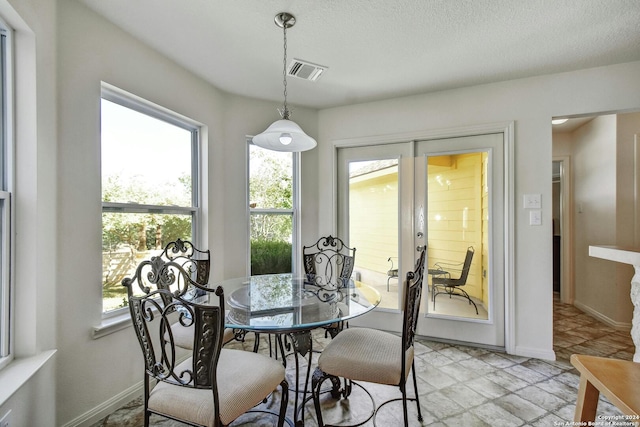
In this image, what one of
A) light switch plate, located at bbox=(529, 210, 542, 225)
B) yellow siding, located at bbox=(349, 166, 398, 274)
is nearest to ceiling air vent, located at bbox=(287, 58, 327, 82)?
yellow siding, located at bbox=(349, 166, 398, 274)

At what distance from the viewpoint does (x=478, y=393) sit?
2.12 meters

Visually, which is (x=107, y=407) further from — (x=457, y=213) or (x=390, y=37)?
(x=457, y=213)

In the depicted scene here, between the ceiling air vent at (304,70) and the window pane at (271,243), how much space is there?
4.95 ft

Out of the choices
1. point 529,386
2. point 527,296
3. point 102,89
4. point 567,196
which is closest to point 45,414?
point 102,89

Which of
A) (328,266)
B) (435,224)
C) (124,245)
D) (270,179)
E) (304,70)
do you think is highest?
(304,70)

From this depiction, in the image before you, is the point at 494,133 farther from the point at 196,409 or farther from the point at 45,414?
the point at 45,414

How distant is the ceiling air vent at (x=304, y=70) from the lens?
246cm

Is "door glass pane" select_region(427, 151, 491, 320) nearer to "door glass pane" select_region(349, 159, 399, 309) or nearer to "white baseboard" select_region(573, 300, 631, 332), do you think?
"door glass pane" select_region(349, 159, 399, 309)

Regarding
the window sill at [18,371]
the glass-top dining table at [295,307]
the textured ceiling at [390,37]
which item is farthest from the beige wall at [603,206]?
the window sill at [18,371]

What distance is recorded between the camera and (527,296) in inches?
107

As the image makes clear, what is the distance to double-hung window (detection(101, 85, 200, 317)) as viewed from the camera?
80.6 inches

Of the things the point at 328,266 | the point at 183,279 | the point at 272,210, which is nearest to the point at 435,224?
the point at 328,266

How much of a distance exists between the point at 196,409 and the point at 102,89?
205 centimetres

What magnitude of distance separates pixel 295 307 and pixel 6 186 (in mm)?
1611
